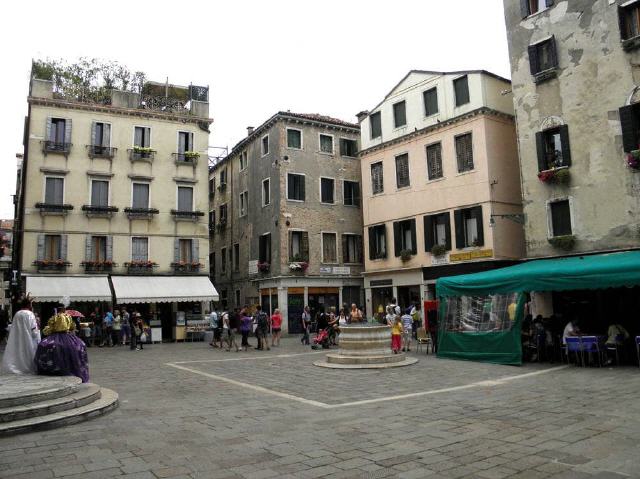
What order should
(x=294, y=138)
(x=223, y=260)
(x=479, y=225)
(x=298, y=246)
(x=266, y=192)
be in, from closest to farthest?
(x=479, y=225), (x=298, y=246), (x=294, y=138), (x=266, y=192), (x=223, y=260)

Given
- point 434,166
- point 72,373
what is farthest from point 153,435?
point 434,166

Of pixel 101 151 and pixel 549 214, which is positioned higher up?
pixel 101 151

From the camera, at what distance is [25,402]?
24.7 feet

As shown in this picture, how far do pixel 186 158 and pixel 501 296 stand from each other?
20.3m

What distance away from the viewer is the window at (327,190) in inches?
1278

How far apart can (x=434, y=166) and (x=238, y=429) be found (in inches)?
837

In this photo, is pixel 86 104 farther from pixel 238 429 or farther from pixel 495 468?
pixel 495 468

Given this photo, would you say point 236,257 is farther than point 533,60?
Yes

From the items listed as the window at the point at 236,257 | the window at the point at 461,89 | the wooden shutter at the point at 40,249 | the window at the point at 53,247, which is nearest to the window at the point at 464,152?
the window at the point at 461,89

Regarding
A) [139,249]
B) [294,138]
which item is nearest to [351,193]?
[294,138]

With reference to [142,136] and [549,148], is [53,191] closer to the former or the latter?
[142,136]

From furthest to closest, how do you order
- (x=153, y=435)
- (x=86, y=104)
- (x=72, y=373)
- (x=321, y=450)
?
(x=86, y=104) → (x=72, y=373) → (x=153, y=435) → (x=321, y=450)

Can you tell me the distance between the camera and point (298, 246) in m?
31.1

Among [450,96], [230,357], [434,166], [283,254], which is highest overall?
[450,96]
